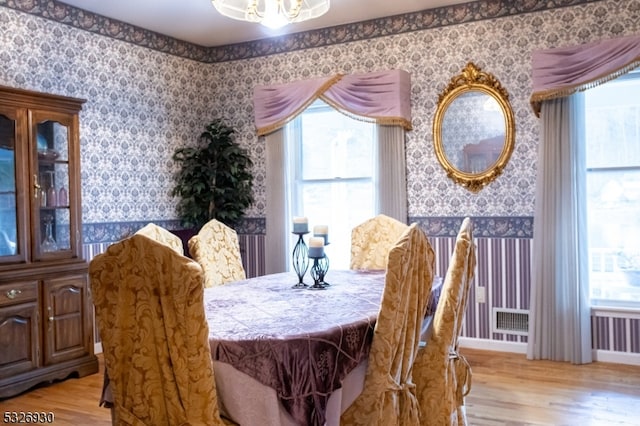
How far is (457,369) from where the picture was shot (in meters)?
2.88

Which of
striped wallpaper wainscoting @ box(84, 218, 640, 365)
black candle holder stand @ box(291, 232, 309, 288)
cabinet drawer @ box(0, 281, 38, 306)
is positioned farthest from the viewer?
striped wallpaper wainscoting @ box(84, 218, 640, 365)

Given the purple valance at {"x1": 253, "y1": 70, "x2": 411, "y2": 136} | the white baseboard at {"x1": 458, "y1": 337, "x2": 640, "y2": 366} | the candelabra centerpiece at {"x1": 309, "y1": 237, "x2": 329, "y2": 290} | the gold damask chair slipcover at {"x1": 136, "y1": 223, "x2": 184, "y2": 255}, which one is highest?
the purple valance at {"x1": 253, "y1": 70, "x2": 411, "y2": 136}

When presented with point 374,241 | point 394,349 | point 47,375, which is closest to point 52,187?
point 47,375

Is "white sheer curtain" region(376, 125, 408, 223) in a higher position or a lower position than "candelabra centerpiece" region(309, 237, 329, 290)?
higher

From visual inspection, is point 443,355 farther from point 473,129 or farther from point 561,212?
point 473,129

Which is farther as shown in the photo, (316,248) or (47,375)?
(47,375)

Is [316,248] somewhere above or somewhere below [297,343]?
above

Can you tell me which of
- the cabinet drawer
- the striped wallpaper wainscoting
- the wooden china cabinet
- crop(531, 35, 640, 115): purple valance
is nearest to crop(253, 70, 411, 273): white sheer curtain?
the striped wallpaper wainscoting

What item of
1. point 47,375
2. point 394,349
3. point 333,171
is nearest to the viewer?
point 394,349

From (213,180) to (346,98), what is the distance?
1.50m

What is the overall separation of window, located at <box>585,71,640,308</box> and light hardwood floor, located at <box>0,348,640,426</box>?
0.62 meters

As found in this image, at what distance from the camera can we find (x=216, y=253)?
13.0 feet

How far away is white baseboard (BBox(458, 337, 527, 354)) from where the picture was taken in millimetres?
4758

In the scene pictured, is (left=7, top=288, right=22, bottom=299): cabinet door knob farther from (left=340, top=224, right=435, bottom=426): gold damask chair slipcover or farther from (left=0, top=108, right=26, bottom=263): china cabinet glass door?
(left=340, top=224, right=435, bottom=426): gold damask chair slipcover
